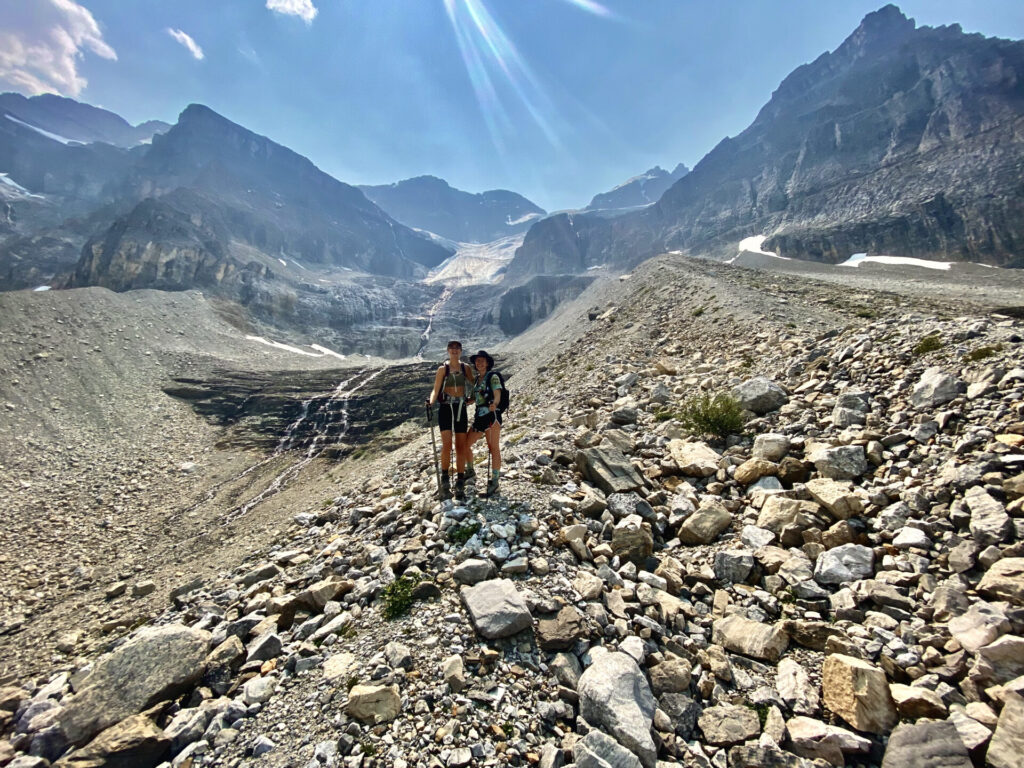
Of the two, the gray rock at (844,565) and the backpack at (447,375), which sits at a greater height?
the backpack at (447,375)

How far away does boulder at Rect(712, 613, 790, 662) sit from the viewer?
4277 mm

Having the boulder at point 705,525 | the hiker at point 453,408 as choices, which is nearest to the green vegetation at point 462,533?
the hiker at point 453,408

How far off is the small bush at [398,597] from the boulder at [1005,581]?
19.2 ft

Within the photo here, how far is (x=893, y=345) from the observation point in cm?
862

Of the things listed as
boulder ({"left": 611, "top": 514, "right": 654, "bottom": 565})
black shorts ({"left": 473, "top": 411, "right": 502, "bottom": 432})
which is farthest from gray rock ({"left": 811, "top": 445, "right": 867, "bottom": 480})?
black shorts ({"left": 473, "top": 411, "right": 502, "bottom": 432})

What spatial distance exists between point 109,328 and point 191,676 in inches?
2310

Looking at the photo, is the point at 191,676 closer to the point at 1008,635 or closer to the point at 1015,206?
the point at 1008,635

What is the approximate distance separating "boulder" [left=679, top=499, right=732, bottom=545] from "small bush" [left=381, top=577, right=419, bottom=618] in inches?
156

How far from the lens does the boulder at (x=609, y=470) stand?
24.1 ft

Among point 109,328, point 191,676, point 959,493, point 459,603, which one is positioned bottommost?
point 191,676

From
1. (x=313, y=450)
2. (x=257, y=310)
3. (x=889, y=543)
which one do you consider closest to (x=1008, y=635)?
(x=889, y=543)

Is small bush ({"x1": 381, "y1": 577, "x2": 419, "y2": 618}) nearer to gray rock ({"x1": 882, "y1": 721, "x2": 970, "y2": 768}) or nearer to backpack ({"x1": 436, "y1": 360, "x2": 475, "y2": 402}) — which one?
backpack ({"x1": 436, "y1": 360, "x2": 475, "y2": 402})

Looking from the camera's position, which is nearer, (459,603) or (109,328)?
(459,603)

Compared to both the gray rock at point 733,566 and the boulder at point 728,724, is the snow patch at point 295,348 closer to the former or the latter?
the gray rock at point 733,566
